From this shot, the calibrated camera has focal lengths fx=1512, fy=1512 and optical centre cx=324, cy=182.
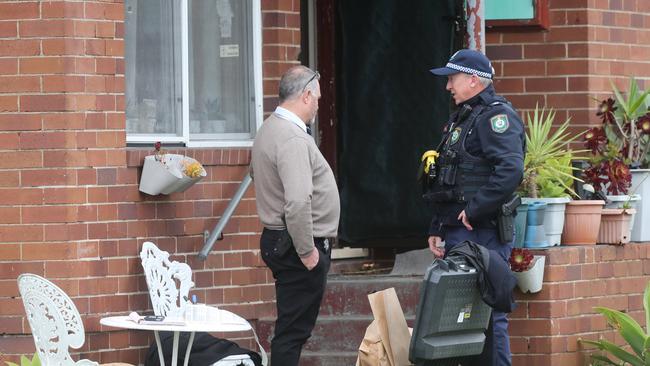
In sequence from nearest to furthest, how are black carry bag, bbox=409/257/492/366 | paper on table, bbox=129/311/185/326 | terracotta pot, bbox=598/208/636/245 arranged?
black carry bag, bbox=409/257/492/366
paper on table, bbox=129/311/185/326
terracotta pot, bbox=598/208/636/245

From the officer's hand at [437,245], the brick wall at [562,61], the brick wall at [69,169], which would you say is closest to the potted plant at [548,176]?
the brick wall at [562,61]

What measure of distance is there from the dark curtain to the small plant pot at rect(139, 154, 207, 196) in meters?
2.33

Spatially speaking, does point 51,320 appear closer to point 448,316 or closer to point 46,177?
point 46,177

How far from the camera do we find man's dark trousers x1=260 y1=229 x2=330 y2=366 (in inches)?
324

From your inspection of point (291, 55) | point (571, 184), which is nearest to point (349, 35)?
point (291, 55)

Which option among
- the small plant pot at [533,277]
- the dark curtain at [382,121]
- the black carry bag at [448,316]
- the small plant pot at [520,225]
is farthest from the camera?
the dark curtain at [382,121]

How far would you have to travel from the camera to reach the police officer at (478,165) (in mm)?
8211

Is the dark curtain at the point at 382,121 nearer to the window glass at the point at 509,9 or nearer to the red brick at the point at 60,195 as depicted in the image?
the window glass at the point at 509,9

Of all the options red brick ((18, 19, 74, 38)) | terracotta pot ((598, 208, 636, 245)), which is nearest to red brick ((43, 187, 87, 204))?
red brick ((18, 19, 74, 38))

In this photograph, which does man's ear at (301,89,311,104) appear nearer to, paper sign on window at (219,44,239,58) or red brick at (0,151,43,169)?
paper sign on window at (219,44,239,58)

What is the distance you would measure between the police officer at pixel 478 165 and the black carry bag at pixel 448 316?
620 mm

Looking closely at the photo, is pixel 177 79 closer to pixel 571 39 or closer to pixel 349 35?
pixel 349 35

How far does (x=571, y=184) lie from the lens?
9875 millimetres

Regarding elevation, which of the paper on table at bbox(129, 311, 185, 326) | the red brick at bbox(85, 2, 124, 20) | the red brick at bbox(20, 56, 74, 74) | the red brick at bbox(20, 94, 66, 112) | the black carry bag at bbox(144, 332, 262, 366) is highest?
the red brick at bbox(85, 2, 124, 20)
